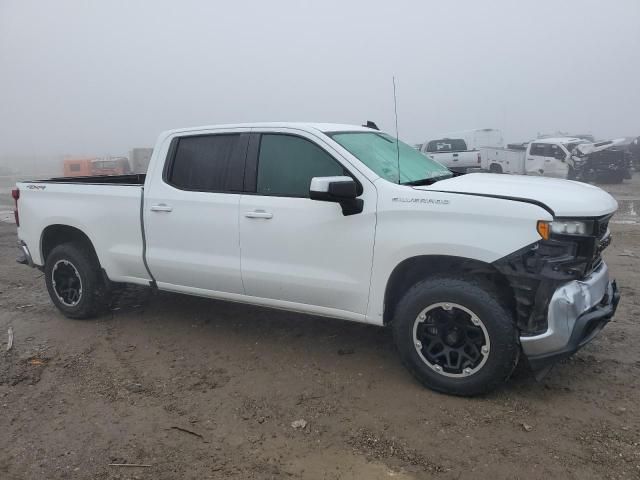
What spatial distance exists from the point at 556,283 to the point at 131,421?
2.77 m

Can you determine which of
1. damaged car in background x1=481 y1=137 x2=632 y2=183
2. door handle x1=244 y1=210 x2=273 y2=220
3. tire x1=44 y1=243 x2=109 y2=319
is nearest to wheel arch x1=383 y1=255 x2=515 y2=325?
door handle x1=244 y1=210 x2=273 y2=220

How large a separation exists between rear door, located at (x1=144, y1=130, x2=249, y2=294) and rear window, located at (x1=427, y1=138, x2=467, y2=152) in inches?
677

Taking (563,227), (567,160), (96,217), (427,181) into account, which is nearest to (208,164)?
(96,217)

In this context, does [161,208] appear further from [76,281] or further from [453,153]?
[453,153]

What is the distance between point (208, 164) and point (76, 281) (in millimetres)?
1983

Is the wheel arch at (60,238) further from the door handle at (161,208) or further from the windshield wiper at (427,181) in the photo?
the windshield wiper at (427,181)

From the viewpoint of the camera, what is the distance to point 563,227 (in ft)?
10.4

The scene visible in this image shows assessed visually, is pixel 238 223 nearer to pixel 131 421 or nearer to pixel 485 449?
pixel 131 421

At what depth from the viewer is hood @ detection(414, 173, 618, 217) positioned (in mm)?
3224

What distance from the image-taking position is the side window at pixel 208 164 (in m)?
4.38

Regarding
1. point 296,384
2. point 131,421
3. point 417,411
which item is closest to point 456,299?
point 417,411

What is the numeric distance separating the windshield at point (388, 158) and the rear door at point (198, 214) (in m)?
0.90

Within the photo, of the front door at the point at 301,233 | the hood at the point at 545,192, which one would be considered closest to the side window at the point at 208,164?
the front door at the point at 301,233

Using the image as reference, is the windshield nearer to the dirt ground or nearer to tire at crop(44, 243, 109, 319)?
the dirt ground
